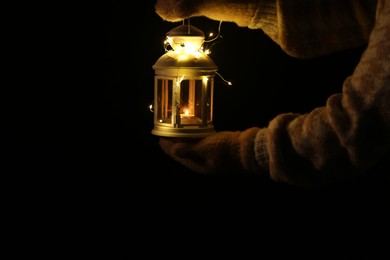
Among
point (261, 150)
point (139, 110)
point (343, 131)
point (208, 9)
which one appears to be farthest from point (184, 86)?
point (343, 131)

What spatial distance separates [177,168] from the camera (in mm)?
1993

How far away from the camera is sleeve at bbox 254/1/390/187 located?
109cm

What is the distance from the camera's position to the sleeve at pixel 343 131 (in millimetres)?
1093

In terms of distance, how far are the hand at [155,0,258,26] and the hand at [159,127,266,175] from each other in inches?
12.1

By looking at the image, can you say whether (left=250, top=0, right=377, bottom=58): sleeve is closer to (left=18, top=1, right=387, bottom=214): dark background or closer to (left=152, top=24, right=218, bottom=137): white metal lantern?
(left=152, top=24, right=218, bottom=137): white metal lantern

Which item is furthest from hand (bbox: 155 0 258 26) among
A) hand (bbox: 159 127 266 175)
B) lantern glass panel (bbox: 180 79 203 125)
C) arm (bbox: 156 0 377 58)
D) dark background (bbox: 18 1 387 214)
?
dark background (bbox: 18 1 387 214)

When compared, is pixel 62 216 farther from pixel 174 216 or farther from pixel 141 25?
pixel 141 25

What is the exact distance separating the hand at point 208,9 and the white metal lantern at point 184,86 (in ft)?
0.21

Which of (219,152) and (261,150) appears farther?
(219,152)

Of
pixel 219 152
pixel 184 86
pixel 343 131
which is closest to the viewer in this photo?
pixel 343 131

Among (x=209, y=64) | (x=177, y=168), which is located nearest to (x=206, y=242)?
(x=177, y=168)

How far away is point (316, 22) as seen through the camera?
151cm

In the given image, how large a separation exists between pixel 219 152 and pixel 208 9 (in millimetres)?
358

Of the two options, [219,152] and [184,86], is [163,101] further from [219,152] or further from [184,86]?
[219,152]
